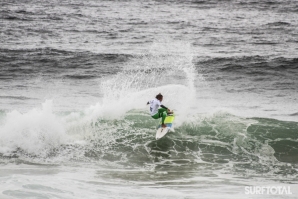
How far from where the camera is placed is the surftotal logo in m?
9.55

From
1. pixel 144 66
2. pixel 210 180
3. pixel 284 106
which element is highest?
pixel 144 66

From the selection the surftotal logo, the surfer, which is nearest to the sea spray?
the surfer

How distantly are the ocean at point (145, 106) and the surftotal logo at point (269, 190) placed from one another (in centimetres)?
2

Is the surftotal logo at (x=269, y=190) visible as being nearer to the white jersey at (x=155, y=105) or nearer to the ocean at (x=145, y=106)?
the ocean at (x=145, y=106)

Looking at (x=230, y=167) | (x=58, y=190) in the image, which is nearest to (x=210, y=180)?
(x=230, y=167)

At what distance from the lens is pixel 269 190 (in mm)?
9781

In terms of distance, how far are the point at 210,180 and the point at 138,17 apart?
34.9m

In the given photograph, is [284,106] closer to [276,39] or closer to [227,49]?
[227,49]

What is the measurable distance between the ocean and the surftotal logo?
25 mm

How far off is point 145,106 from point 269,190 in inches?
295

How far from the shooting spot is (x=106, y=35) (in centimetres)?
3588

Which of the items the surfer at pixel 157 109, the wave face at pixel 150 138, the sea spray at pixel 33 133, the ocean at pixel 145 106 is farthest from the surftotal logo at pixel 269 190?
the sea spray at pixel 33 133

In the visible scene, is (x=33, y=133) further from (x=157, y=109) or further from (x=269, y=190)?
(x=269, y=190)

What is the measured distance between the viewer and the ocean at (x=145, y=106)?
34.2ft
